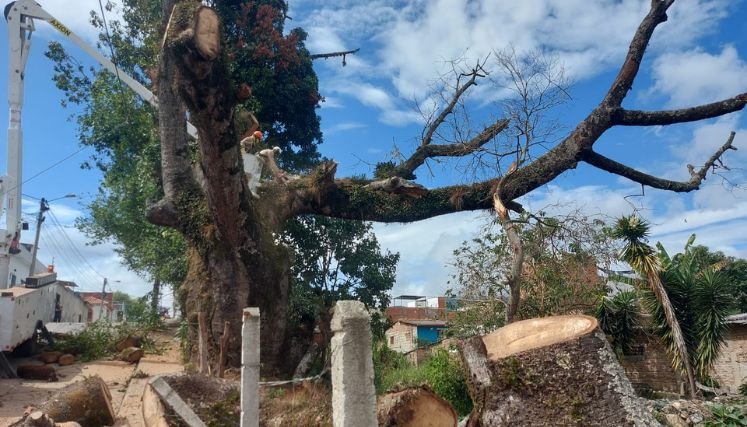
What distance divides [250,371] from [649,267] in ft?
38.5

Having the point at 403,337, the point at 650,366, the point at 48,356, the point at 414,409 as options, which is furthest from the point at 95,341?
the point at 403,337

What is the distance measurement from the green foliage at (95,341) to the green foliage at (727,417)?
11.8 meters

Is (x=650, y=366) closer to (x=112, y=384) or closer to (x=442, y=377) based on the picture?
(x=442, y=377)

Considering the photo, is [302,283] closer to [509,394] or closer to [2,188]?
[2,188]

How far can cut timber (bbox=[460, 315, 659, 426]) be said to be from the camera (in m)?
4.17

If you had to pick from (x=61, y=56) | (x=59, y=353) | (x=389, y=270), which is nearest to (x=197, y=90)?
(x=59, y=353)

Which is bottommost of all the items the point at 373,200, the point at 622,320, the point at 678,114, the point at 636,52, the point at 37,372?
the point at 37,372

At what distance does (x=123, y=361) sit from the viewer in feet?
40.5

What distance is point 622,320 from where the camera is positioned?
15000 millimetres

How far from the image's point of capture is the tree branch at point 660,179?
968 cm

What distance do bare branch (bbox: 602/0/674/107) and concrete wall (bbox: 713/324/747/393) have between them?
9.54 meters

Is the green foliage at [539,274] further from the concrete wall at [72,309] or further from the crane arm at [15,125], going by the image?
the concrete wall at [72,309]

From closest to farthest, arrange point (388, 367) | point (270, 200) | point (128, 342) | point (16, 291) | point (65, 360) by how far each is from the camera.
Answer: point (270, 200) → point (16, 291) → point (65, 360) → point (128, 342) → point (388, 367)

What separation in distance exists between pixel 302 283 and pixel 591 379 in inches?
425
